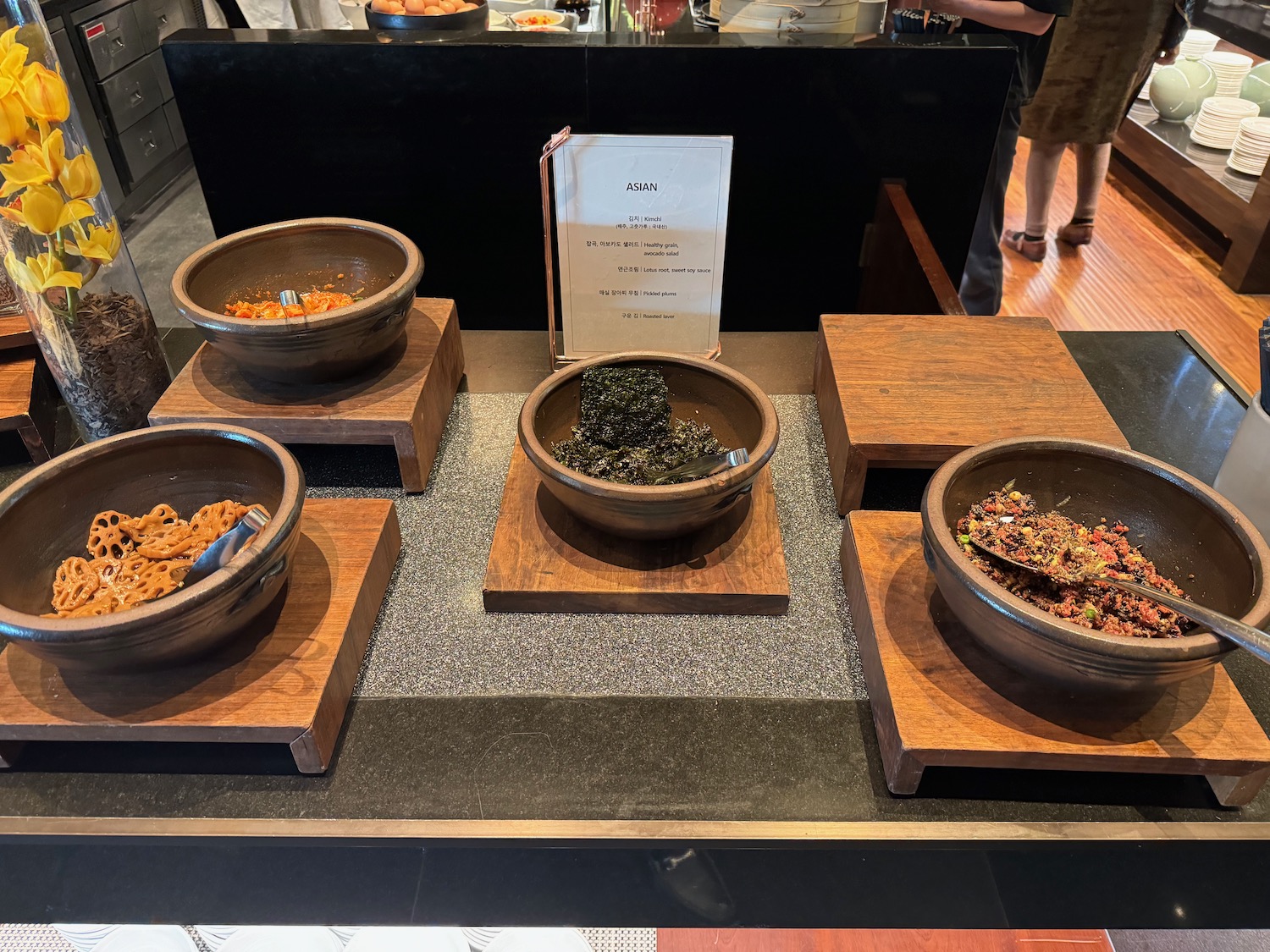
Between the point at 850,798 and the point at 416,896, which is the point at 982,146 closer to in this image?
the point at 850,798

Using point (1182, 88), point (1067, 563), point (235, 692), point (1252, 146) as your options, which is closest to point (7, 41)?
point (235, 692)

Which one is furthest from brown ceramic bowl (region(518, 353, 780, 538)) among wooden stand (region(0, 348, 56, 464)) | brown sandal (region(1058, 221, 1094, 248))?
brown sandal (region(1058, 221, 1094, 248))

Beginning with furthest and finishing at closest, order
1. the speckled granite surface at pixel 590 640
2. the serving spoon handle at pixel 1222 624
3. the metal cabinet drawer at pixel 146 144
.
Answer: the metal cabinet drawer at pixel 146 144
the speckled granite surface at pixel 590 640
the serving spoon handle at pixel 1222 624

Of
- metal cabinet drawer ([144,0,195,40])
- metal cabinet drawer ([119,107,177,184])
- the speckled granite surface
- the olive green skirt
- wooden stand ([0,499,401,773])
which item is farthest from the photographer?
metal cabinet drawer ([144,0,195,40])

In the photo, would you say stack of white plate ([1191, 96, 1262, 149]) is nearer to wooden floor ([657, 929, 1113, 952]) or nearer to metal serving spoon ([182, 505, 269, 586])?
wooden floor ([657, 929, 1113, 952])

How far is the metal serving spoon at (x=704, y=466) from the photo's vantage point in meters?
0.83

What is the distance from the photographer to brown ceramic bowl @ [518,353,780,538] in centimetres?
79

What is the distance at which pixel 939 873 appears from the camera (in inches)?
29.8

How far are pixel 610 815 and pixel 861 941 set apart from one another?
586mm

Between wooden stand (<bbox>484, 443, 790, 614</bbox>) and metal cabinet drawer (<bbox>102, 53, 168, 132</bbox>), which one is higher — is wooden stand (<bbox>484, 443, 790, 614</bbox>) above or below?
above

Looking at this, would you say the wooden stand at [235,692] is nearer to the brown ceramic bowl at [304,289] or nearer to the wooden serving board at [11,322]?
the brown ceramic bowl at [304,289]

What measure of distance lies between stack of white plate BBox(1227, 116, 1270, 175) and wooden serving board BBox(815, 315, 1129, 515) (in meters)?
2.44

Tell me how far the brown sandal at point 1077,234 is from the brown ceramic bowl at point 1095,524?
2636 mm

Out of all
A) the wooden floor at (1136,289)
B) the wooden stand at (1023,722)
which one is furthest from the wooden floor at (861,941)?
the wooden floor at (1136,289)
